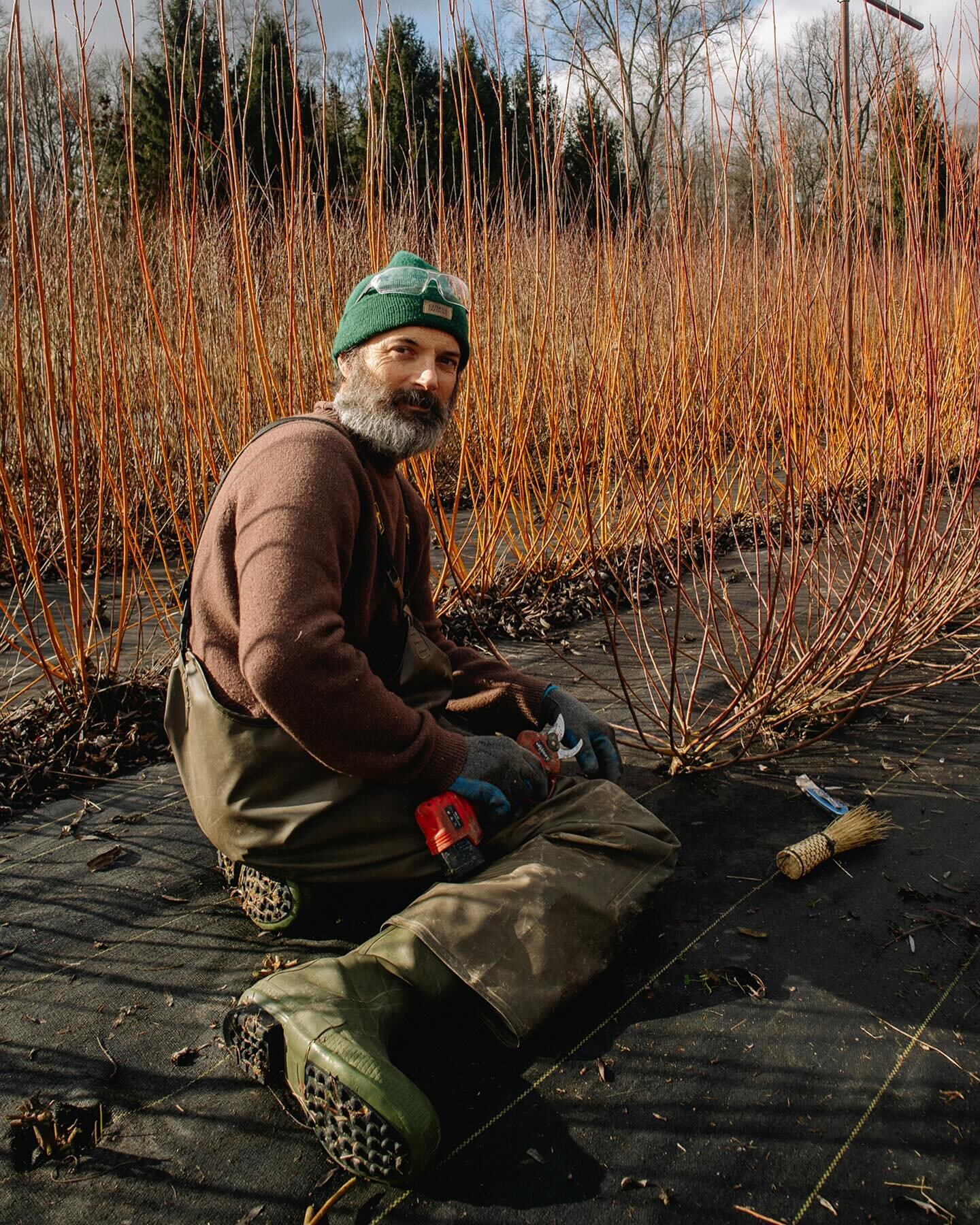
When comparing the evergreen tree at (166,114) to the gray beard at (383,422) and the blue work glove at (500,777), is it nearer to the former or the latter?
the gray beard at (383,422)

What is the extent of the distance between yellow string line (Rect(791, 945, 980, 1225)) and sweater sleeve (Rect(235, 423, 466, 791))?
701 millimetres

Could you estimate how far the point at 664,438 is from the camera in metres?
2.42

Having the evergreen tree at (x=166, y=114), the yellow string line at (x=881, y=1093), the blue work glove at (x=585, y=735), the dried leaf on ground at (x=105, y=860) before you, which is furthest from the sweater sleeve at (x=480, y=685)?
the evergreen tree at (x=166, y=114)

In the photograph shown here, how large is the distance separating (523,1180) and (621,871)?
1.58ft

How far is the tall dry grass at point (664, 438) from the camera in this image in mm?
1883

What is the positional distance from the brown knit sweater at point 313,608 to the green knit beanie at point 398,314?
17 centimetres

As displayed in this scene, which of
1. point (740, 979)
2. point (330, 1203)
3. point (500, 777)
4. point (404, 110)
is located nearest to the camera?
point (330, 1203)

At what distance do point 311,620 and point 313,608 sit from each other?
0.02m

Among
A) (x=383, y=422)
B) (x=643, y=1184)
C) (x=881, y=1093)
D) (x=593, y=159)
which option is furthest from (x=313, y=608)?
(x=593, y=159)

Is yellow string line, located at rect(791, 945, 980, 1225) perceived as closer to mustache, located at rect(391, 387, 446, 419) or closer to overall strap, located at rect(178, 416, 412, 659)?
overall strap, located at rect(178, 416, 412, 659)

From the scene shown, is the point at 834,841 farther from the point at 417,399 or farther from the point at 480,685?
the point at 417,399

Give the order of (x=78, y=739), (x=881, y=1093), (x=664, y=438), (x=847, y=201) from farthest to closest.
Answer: (x=664, y=438) < (x=78, y=739) < (x=847, y=201) < (x=881, y=1093)

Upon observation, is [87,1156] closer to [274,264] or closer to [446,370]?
[446,370]

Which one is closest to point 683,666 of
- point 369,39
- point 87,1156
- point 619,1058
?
point 619,1058
